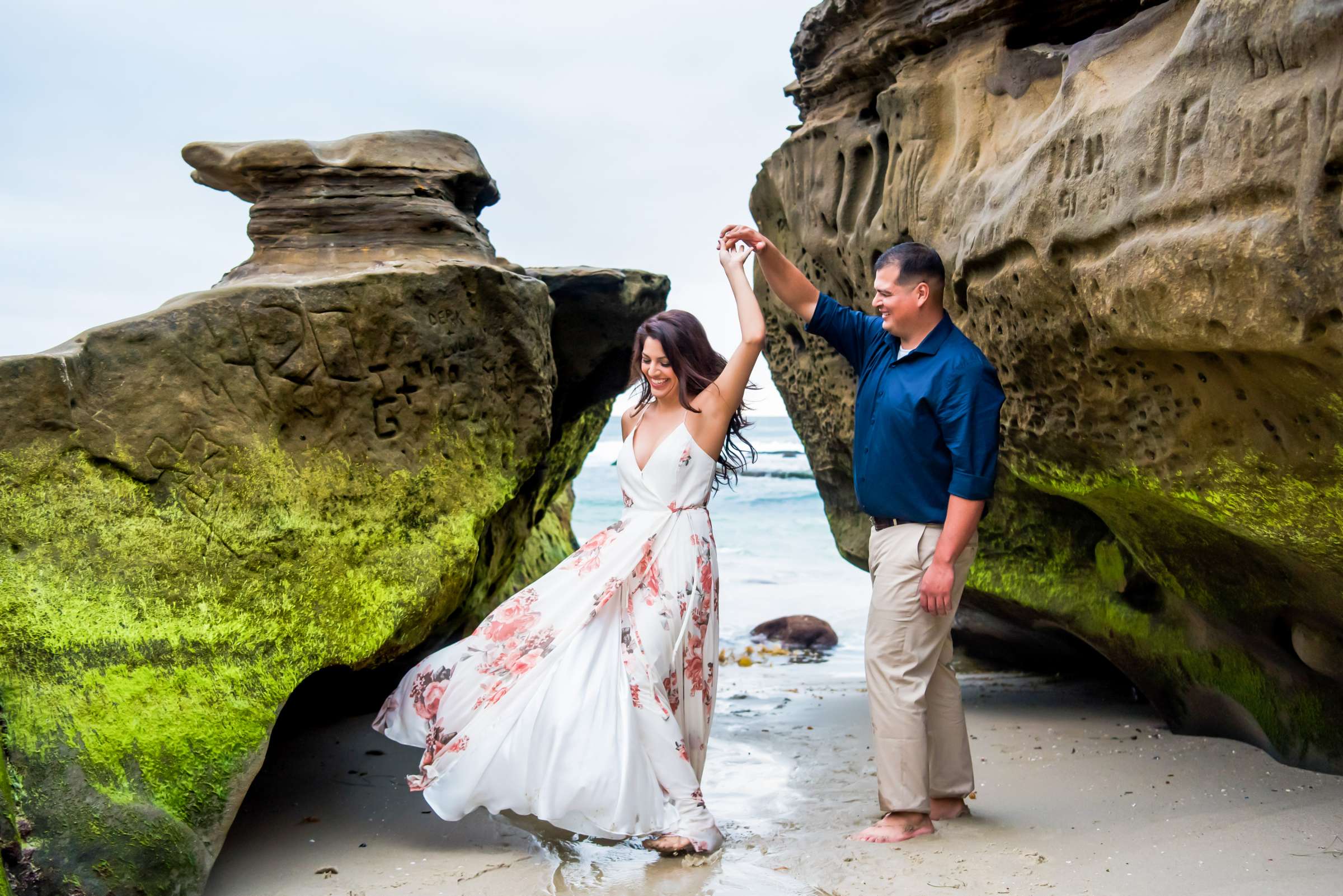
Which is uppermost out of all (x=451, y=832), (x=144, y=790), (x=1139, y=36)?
(x=1139, y=36)

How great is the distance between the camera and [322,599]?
3.53 m

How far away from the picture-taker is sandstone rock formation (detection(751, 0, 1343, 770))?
258cm

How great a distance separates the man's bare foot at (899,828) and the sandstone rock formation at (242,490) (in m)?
1.58

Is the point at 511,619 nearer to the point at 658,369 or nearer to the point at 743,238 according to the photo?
the point at 658,369

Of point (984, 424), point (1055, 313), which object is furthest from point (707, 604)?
point (1055, 313)

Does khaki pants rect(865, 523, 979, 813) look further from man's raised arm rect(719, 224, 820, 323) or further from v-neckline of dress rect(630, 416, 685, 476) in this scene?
man's raised arm rect(719, 224, 820, 323)

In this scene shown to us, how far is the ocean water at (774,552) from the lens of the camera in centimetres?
1013

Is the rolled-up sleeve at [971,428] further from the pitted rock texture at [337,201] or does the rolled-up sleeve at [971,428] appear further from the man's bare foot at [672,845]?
the pitted rock texture at [337,201]

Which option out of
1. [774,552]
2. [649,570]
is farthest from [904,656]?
[774,552]

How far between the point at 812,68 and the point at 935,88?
38.2 inches

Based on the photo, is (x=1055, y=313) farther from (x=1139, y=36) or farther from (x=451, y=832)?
(x=451, y=832)

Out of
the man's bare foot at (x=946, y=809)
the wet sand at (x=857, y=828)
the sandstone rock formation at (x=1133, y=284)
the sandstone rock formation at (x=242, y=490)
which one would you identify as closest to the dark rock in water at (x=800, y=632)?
the sandstone rock formation at (x=1133, y=284)

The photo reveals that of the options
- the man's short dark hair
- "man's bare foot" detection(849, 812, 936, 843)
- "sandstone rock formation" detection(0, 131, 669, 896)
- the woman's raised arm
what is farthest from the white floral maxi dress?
the man's short dark hair

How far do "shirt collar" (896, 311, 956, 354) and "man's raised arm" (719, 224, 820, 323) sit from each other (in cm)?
48
